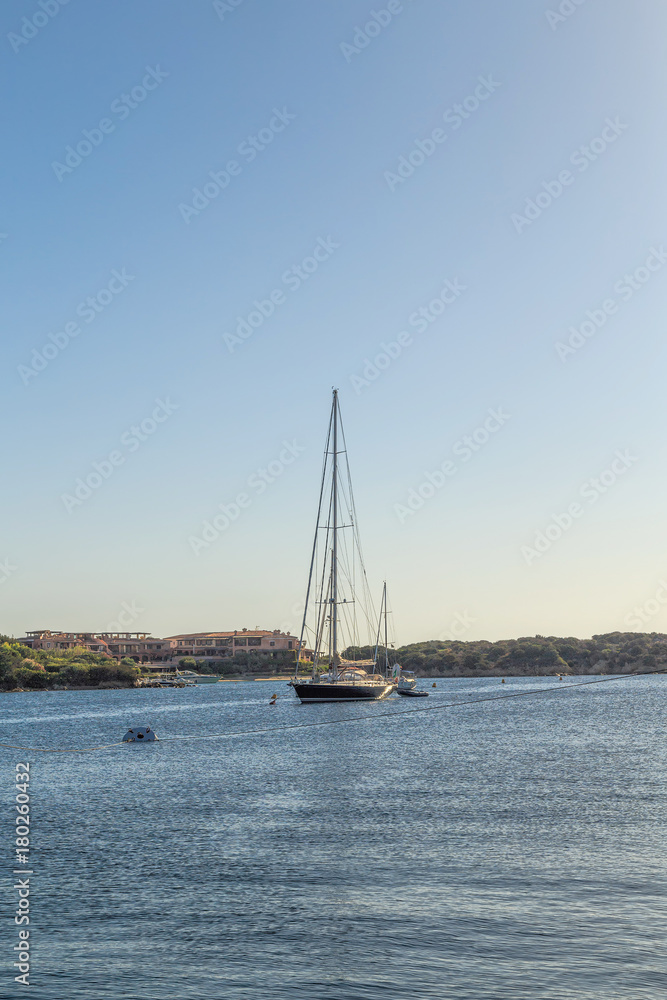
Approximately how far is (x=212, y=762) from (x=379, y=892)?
33.0 metres

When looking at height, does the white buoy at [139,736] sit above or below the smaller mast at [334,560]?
below

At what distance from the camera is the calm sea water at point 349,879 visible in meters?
17.2

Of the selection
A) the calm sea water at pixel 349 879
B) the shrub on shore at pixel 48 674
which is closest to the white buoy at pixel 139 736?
the calm sea water at pixel 349 879

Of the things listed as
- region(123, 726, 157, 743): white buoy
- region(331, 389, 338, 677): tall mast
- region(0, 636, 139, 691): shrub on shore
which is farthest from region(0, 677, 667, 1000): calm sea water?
region(0, 636, 139, 691): shrub on shore

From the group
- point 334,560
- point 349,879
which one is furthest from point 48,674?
point 349,879

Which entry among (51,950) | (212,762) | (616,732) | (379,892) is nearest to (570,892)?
(379,892)

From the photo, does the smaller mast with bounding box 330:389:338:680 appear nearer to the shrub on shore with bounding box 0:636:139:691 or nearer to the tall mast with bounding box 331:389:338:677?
the tall mast with bounding box 331:389:338:677

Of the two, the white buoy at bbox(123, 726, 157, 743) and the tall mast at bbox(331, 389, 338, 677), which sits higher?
the tall mast at bbox(331, 389, 338, 677)

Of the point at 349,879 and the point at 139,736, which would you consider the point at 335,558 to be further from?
the point at 349,879

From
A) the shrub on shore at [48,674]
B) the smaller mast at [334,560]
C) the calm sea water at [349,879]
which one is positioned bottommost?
the shrub on shore at [48,674]

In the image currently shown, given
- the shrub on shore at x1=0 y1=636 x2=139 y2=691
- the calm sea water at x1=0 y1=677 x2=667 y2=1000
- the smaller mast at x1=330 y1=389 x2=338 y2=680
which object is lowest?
the shrub on shore at x1=0 y1=636 x2=139 y2=691

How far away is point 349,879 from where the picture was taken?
2439 cm

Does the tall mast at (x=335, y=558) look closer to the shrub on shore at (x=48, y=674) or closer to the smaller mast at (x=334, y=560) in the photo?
the smaller mast at (x=334, y=560)

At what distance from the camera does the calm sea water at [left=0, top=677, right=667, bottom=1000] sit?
17.2m
